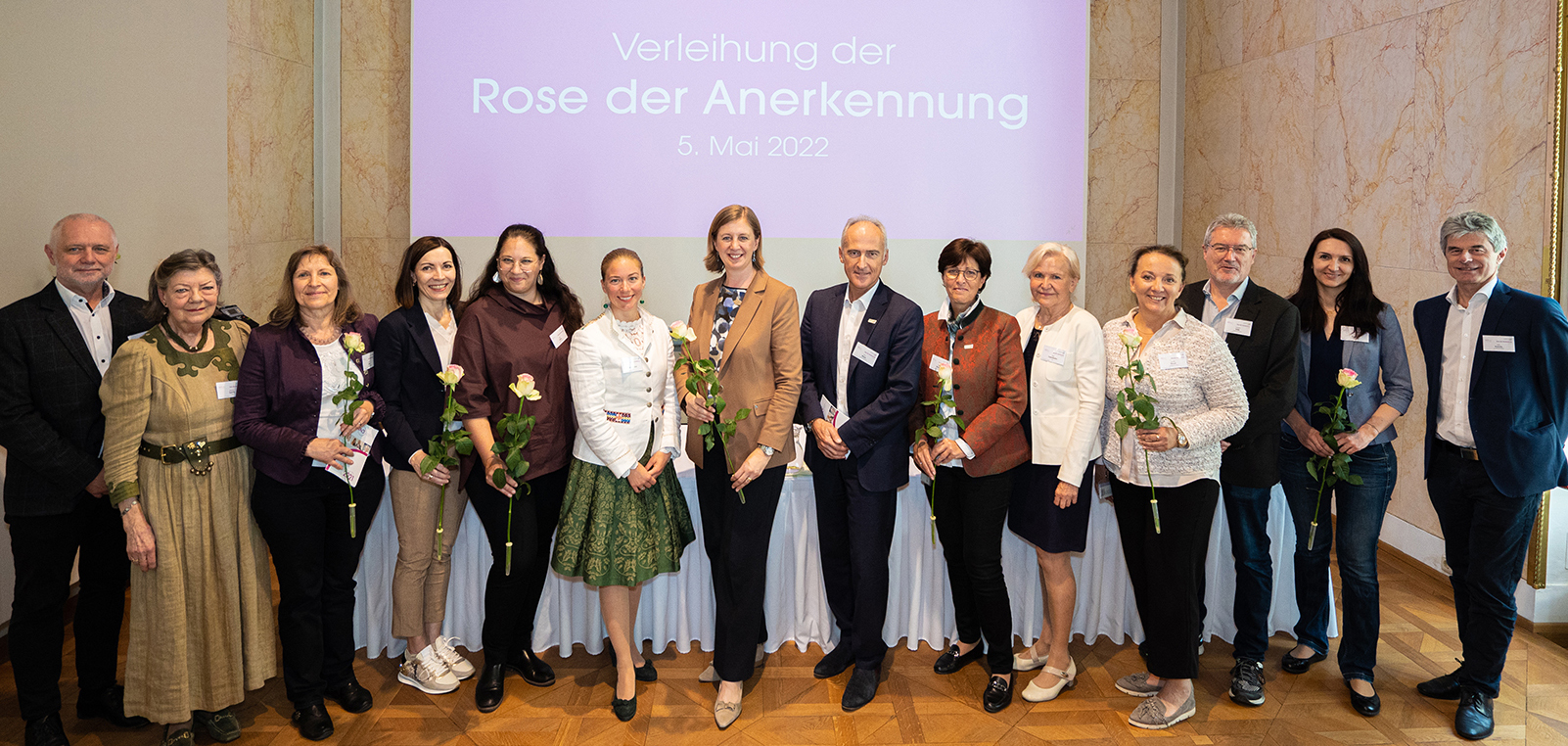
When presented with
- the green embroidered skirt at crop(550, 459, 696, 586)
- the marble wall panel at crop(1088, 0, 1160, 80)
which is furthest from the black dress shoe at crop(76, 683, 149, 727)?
the marble wall panel at crop(1088, 0, 1160, 80)

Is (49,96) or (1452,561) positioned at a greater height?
(49,96)

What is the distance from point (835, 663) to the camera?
3.38m

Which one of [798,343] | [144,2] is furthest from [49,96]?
[798,343]

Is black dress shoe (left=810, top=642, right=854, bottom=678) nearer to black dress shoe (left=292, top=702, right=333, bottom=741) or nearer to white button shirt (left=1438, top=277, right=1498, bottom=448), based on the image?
black dress shoe (left=292, top=702, right=333, bottom=741)

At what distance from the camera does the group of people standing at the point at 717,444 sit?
2758 mm

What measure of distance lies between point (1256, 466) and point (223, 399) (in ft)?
11.3

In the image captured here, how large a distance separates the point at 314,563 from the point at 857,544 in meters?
1.82

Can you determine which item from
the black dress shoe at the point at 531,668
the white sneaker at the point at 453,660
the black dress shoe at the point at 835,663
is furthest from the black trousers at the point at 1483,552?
the white sneaker at the point at 453,660

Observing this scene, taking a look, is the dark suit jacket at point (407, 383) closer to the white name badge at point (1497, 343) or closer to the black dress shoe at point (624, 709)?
the black dress shoe at point (624, 709)

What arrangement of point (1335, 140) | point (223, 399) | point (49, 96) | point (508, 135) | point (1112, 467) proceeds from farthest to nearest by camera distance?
point (508, 135) → point (1335, 140) → point (49, 96) → point (1112, 467) → point (223, 399)

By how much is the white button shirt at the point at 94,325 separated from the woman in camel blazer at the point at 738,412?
187 centimetres

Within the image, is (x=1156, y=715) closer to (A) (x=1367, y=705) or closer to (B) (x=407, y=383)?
(A) (x=1367, y=705)

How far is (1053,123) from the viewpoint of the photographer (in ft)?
19.9

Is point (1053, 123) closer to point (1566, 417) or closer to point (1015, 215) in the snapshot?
point (1015, 215)
